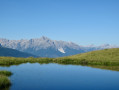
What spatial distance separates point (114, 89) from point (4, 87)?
20.3 m

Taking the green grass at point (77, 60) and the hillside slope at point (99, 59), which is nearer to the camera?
the green grass at point (77, 60)

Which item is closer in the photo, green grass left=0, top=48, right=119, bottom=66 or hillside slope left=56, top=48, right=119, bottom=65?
green grass left=0, top=48, right=119, bottom=66

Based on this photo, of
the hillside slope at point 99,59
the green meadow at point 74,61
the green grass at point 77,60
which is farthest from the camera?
the hillside slope at point 99,59

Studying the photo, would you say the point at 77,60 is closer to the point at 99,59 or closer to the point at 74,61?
the point at 74,61

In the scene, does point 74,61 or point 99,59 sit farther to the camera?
point 99,59

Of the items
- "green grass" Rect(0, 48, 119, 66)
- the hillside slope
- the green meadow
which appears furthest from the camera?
the hillside slope

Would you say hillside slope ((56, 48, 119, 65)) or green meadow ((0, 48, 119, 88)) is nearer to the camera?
green meadow ((0, 48, 119, 88))

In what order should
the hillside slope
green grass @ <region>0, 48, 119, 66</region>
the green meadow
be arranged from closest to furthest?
the green meadow
green grass @ <region>0, 48, 119, 66</region>
the hillside slope

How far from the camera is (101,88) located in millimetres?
35781

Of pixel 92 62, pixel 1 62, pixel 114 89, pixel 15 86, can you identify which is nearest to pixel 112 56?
pixel 92 62

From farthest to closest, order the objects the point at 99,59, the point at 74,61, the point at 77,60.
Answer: the point at 99,59
the point at 77,60
the point at 74,61

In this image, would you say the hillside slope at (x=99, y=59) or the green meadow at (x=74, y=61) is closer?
the green meadow at (x=74, y=61)

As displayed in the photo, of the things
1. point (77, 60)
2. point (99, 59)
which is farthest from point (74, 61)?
point (99, 59)

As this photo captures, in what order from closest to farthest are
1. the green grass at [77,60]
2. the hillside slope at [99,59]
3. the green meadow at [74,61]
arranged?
the green meadow at [74,61], the green grass at [77,60], the hillside slope at [99,59]
